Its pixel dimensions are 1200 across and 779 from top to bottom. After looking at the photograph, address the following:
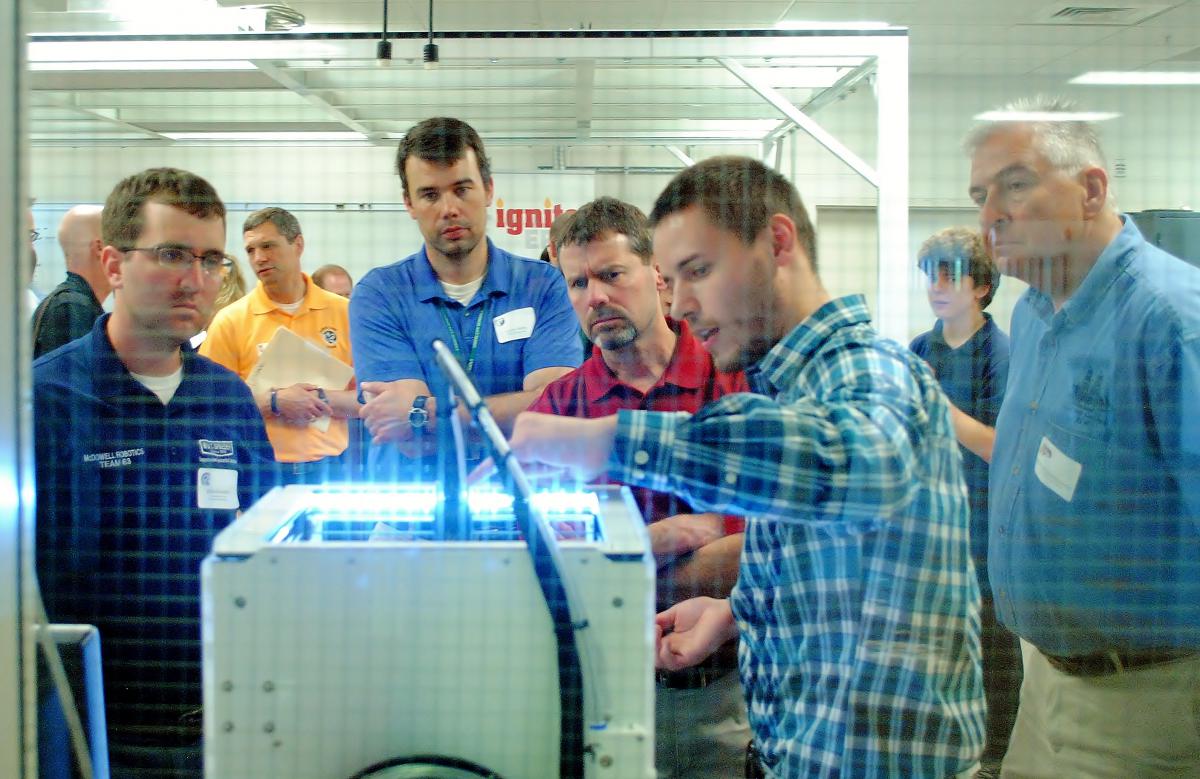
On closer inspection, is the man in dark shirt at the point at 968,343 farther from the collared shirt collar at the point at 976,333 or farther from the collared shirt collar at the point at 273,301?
the collared shirt collar at the point at 273,301

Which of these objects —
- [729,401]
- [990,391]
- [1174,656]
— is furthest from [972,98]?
[729,401]

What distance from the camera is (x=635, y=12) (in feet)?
11.5

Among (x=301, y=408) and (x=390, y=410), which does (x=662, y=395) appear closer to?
(x=390, y=410)

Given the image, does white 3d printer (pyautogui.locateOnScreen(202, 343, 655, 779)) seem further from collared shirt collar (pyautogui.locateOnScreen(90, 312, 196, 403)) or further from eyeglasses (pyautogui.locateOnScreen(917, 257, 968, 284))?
eyeglasses (pyautogui.locateOnScreen(917, 257, 968, 284))

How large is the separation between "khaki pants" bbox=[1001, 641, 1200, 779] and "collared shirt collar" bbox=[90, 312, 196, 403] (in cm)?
130

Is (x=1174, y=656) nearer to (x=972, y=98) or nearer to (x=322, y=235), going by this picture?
(x=322, y=235)

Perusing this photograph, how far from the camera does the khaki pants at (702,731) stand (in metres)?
1.16

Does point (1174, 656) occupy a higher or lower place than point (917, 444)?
lower

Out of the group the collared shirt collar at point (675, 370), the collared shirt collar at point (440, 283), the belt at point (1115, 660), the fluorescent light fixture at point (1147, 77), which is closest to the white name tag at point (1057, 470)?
the belt at point (1115, 660)

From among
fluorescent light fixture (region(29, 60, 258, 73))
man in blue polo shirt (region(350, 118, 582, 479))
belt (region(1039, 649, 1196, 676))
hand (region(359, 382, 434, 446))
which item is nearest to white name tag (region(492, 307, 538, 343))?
man in blue polo shirt (region(350, 118, 582, 479))

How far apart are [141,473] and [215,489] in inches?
3.4

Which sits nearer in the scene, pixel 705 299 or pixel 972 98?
pixel 705 299

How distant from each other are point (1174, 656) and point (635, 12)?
3.03 metres

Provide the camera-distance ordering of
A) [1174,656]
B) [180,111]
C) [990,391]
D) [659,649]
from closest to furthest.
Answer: [659,649] < [1174,656] < [990,391] < [180,111]
